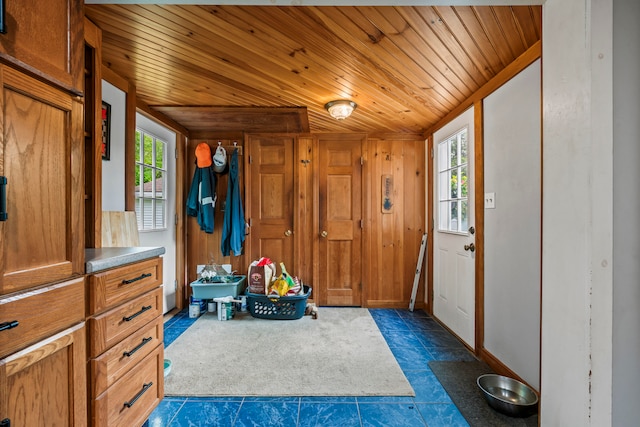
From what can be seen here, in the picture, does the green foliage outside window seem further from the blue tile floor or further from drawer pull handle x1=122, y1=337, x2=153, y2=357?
the blue tile floor

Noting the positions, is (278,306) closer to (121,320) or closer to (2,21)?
(121,320)

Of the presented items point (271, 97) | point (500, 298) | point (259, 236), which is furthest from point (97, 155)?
point (500, 298)

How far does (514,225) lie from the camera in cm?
187

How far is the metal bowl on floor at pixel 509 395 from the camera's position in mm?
1528

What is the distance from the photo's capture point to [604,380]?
0.86 metres

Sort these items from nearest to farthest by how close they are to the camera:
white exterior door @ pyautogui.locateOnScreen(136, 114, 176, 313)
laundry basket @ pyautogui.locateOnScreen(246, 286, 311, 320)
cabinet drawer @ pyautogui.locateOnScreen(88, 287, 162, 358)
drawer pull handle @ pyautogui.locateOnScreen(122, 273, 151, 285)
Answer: cabinet drawer @ pyautogui.locateOnScreen(88, 287, 162, 358) < drawer pull handle @ pyautogui.locateOnScreen(122, 273, 151, 285) < white exterior door @ pyautogui.locateOnScreen(136, 114, 176, 313) < laundry basket @ pyautogui.locateOnScreen(246, 286, 311, 320)

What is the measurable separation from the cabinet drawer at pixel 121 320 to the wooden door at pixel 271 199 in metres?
1.98

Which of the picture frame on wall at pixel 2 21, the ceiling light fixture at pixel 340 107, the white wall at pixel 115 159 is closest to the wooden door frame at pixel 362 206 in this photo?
the ceiling light fixture at pixel 340 107

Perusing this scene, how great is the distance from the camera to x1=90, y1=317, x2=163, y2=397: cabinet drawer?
3.40ft

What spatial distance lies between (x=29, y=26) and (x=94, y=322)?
0.97 meters

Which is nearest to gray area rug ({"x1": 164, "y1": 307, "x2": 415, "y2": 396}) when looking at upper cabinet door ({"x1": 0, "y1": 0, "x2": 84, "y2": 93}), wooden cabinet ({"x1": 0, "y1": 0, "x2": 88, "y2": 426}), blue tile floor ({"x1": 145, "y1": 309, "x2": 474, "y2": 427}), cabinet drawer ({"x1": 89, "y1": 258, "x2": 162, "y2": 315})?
blue tile floor ({"x1": 145, "y1": 309, "x2": 474, "y2": 427})

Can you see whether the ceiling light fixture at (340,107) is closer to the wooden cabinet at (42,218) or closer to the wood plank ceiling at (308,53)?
the wood plank ceiling at (308,53)

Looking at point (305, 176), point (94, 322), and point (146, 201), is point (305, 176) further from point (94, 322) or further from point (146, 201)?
point (94, 322)

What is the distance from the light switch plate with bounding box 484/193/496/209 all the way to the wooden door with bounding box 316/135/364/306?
4.79 ft
